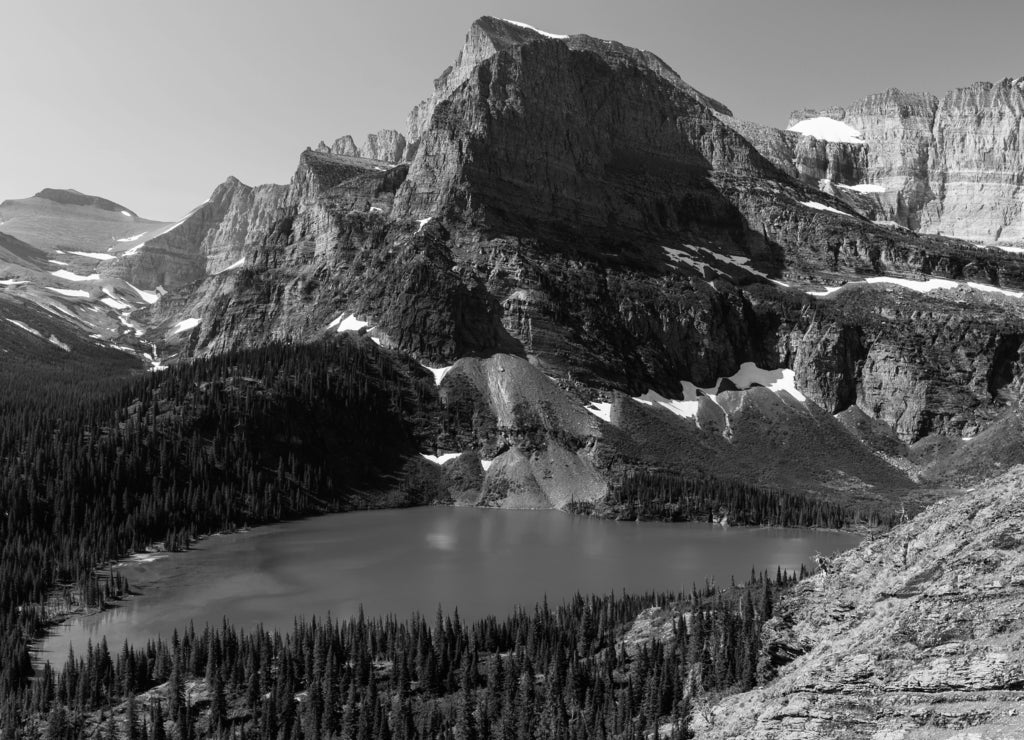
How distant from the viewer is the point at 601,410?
183 metres

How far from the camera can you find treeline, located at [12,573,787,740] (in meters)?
56.2

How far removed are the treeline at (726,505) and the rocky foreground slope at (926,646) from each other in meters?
130

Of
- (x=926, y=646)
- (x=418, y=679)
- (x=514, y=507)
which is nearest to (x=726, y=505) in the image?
(x=514, y=507)

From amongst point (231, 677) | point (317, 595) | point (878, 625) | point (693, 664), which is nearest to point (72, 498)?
point (317, 595)

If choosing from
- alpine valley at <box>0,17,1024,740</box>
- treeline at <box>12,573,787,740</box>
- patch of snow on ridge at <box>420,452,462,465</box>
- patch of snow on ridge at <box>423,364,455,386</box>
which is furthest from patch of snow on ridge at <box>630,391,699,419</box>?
treeline at <box>12,573,787,740</box>

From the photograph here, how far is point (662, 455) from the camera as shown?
566ft

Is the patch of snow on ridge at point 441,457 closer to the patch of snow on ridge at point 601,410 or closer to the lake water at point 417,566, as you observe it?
the lake water at point 417,566

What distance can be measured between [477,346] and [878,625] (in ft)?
569

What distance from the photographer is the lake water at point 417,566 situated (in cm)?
8831

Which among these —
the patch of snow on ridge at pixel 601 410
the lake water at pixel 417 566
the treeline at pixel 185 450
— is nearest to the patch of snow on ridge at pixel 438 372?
the treeline at pixel 185 450

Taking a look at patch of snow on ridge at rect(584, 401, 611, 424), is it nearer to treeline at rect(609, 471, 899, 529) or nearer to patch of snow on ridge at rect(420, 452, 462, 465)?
treeline at rect(609, 471, 899, 529)

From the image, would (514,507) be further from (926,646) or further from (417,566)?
(926,646)

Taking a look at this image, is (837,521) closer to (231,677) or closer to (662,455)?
Result: (662,455)

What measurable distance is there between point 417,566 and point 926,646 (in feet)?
302
